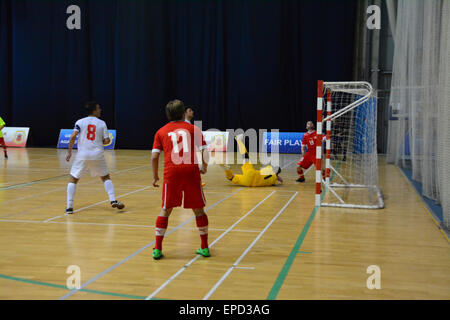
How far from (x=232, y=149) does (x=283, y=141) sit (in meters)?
2.41

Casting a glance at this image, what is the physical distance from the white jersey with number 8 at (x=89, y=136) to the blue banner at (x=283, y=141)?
1456 centimetres

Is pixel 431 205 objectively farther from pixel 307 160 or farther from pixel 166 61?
pixel 166 61

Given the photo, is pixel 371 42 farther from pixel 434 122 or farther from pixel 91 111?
pixel 91 111

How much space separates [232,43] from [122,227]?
54.9 feet

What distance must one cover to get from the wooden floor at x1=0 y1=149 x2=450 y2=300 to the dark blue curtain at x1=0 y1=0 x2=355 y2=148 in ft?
40.0

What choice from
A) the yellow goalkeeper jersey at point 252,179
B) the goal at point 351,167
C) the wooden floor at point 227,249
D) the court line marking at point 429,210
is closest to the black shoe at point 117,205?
the wooden floor at point 227,249

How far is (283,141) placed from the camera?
22750 mm

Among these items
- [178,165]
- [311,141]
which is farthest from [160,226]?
[311,141]

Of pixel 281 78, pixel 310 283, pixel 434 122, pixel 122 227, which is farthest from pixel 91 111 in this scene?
pixel 281 78

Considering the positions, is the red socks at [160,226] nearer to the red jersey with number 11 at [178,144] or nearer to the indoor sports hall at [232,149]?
the indoor sports hall at [232,149]

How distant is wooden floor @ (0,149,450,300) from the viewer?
4.86 meters

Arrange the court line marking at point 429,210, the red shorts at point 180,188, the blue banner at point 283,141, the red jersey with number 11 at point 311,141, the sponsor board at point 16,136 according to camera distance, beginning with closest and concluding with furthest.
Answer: the red shorts at point 180,188 → the court line marking at point 429,210 → the red jersey with number 11 at point 311,141 → the blue banner at point 283,141 → the sponsor board at point 16,136

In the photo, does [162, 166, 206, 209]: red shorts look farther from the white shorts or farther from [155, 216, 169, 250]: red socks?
the white shorts

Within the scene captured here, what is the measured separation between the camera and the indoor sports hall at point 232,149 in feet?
17.9
